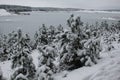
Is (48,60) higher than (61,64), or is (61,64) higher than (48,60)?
(48,60)

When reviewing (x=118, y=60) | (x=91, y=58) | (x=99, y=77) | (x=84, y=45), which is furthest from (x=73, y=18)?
(x=99, y=77)

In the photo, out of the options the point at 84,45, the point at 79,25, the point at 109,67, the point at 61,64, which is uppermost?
the point at 79,25

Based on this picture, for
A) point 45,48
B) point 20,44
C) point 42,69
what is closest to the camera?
point 42,69

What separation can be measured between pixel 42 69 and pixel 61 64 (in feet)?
7.82

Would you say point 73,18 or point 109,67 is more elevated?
point 73,18

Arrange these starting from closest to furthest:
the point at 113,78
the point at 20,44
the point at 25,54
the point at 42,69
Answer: the point at 113,78 < the point at 42,69 < the point at 25,54 < the point at 20,44

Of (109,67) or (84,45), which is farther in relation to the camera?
(84,45)

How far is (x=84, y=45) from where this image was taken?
8586 millimetres

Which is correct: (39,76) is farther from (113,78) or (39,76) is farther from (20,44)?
(20,44)

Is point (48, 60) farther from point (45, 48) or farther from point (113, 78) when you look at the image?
point (113, 78)

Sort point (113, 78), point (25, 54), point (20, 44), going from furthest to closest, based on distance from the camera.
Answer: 1. point (20, 44)
2. point (25, 54)
3. point (113, 78)

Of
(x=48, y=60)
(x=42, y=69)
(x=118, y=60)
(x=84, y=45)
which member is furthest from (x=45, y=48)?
(x=118, y=60)

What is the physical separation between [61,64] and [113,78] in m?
3.32

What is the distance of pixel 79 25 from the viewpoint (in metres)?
9.02
